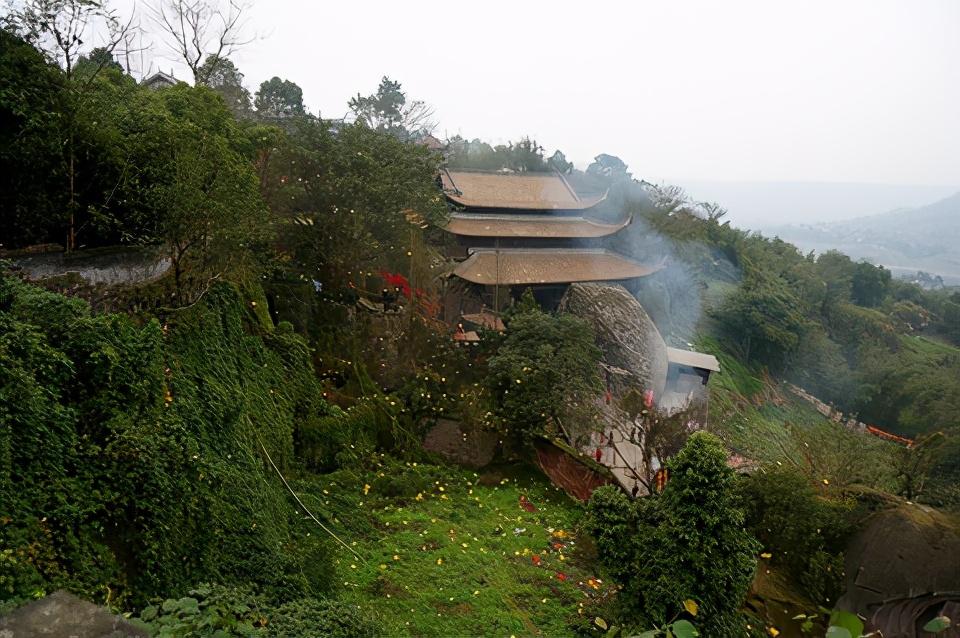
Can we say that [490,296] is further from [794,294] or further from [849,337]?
[849,337]

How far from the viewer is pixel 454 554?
887 centimetres

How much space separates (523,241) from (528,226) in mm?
712

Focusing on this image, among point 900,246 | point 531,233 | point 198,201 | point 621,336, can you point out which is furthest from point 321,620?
point 900,246

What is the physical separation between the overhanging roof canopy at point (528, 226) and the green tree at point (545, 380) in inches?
346

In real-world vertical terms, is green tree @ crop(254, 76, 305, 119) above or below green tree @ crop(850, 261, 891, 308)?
above

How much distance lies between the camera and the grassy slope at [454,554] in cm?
752

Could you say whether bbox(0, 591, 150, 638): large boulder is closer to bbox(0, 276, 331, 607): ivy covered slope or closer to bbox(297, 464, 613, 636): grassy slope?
bbox(0, 276, 331, 607): ivy covered slope

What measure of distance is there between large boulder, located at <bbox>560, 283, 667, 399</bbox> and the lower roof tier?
922mm

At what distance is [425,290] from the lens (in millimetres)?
17547

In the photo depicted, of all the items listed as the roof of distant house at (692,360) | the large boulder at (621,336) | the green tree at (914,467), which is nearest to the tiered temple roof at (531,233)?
the large boulder at (621,336)

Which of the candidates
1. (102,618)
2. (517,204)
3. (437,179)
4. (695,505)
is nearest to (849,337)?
(517,204)

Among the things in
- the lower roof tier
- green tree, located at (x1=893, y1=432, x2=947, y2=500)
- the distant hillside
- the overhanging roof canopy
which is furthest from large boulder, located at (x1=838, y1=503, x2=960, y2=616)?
the distant hillside

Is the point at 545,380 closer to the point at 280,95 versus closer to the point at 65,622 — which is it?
the point at 65,622

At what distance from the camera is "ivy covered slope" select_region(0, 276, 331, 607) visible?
15.1 ft
